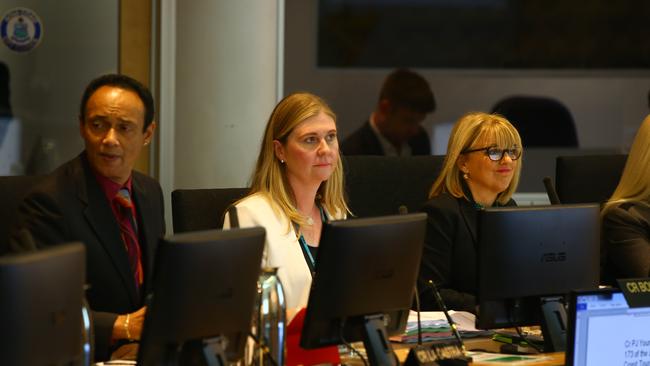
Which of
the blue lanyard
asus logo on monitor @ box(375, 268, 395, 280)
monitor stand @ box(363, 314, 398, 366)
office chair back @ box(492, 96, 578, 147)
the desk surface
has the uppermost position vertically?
office chair back @ box(492, 96, 578, 147)

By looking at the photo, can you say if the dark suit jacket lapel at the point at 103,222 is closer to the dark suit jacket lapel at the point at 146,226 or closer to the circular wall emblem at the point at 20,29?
the dark suit jacket lapel at the point at 146,226

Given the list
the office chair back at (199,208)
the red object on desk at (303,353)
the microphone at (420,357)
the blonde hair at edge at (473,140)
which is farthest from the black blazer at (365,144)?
the microphone at (420,357)

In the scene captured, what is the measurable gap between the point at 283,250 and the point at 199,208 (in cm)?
43

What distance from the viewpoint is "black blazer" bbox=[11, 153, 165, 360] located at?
121 inches

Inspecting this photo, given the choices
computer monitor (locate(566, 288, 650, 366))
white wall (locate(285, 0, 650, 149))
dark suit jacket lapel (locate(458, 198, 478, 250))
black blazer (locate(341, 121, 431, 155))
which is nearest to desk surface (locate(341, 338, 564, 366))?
computer monitor (locate(566, 288, 650, 366))

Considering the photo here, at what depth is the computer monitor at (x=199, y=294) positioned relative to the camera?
7.36 ft

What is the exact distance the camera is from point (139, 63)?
5008 millimetres

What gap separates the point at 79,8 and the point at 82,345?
307 centimetres

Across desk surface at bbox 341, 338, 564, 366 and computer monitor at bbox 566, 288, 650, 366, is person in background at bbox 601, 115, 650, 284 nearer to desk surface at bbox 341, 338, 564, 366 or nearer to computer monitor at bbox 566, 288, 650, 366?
desk surface at bbox 341, 338, 564, 366

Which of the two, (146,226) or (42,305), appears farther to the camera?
(146,226)

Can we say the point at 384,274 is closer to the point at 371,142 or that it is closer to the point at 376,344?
the point at 376,344

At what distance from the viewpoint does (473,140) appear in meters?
3.79

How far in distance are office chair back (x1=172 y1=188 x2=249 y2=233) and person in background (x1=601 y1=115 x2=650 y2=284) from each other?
4.30 ft

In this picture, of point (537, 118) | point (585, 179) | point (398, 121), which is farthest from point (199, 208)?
point (537, 118)
